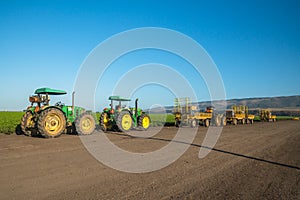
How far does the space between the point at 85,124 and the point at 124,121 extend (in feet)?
9.11

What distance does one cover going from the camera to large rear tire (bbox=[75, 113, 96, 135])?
43.0ft

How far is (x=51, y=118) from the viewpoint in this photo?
1199 cm

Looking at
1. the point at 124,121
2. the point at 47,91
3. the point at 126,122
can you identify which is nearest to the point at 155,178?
the point at 47,91

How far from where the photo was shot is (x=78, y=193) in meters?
4.24


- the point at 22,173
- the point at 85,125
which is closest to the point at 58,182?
the point at 22,173

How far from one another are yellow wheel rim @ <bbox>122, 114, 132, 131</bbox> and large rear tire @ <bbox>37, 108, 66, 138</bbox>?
166 inches

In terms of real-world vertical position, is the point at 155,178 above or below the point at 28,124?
below

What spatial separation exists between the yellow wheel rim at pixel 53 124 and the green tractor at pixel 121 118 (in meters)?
3.81

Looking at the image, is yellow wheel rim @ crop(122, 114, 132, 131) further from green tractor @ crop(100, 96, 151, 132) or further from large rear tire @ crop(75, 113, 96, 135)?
large rear tire @ crop(75, 113, 96, 135)

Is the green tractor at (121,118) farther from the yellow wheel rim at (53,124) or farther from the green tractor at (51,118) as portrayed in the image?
the yellow wheel rim at (53,124)

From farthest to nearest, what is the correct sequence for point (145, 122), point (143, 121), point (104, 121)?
point (145, 122)
point (143, 121)
point (104, 121)

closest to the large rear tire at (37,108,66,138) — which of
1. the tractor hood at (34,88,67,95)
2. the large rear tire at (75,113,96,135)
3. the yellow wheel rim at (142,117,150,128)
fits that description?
the large rear tire at (75,113,96,135)

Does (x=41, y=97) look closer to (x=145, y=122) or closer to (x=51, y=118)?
(x=51, y=118)

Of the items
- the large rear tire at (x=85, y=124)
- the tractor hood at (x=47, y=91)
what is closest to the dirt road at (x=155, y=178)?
the large rear tire at (x=85, y=124)
